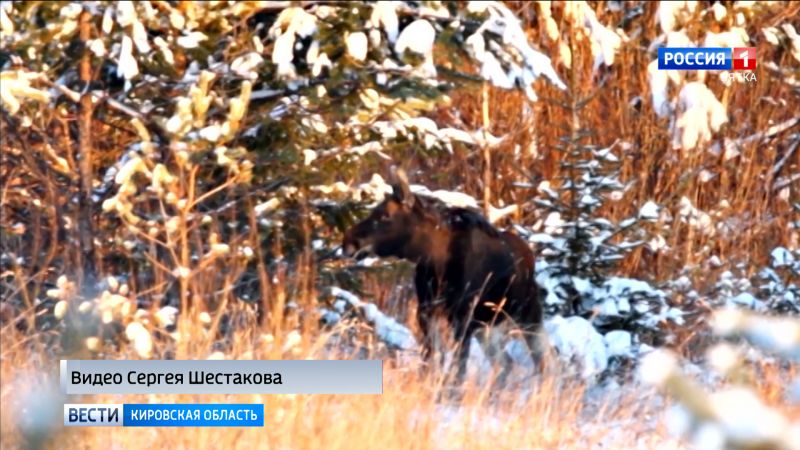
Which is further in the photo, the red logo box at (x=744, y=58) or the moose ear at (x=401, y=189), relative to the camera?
the red logo box at (x=744, y=58)

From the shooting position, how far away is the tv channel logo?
7227mm

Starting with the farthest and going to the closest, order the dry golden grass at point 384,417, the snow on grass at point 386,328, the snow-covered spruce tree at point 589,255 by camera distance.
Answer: the snow-covered spruce tree at point 589,255 < the snow on grass at point 386,328 < the dry golden grass at point 384,417

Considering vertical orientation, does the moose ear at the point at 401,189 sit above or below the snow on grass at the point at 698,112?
below

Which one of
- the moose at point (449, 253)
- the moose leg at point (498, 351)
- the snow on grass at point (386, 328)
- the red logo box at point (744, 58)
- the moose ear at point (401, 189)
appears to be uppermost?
the red logo box at point (744, 58)

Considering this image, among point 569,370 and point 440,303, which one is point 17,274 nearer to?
point 440,303

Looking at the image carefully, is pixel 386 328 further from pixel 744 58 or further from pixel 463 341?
pixel 744 58

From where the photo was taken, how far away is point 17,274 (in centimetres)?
664

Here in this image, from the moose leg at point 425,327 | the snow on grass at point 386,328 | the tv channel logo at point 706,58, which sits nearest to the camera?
the moose leg at point 425,327

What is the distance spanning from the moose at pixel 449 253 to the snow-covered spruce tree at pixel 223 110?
0.57m

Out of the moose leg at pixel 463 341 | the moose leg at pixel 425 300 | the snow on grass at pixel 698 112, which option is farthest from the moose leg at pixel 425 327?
the snow on grass at pixel 698 112

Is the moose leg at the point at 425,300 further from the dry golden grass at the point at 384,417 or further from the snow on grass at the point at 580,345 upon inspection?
the dry golden grass at the point at 384,417

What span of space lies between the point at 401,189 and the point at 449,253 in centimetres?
49

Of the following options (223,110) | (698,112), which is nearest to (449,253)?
(223,110)

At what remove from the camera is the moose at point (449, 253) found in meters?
6.91
